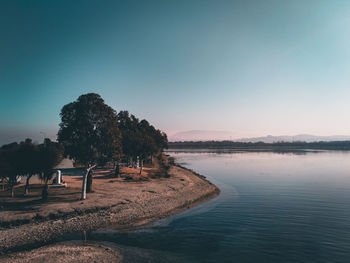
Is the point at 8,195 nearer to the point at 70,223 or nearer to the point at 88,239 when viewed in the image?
the point at 70,223

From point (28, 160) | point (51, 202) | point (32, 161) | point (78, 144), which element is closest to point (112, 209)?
point (51, 202)

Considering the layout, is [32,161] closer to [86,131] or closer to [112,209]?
[86,131]

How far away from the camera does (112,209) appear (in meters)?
29.6

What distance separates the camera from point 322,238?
72.0 ft

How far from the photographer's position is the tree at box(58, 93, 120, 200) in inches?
1185

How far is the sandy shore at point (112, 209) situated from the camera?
21188 millimetres

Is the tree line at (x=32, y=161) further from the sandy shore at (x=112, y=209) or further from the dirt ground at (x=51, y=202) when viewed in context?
the sandy shore at (x=112, y=209)

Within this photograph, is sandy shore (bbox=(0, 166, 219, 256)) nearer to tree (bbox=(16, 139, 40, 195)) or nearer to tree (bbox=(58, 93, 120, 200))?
tree (bbox=(58, 93, 120, 200))

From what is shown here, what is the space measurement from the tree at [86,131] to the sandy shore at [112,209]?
458cm

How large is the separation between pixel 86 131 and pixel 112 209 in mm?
11750

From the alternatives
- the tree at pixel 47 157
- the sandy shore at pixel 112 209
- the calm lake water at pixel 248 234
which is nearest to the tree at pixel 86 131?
the tree at pixel 47 157

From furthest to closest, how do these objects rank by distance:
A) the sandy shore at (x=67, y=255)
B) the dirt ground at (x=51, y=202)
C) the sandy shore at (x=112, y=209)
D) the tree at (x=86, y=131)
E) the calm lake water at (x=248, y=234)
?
the tree at (x=86, y=131)
the dirt ground at (x=51, y=202)
the sandy shore at (x=112, y=209)
the calm lake water at (x=248, y=234)
the sandy shore at (x=67, y=255)

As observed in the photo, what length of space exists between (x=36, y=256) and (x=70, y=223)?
7021 mm

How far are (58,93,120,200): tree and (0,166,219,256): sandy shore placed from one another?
180 inches
